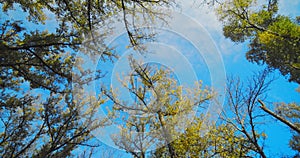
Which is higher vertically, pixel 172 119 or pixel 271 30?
pixel 271 30

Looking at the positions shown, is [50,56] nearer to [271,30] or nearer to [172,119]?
[172,119]

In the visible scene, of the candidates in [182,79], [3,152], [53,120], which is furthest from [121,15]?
[3,152]

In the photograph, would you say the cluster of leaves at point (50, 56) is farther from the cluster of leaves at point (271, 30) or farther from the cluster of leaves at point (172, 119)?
the cluster of leaves at point (271, 30)

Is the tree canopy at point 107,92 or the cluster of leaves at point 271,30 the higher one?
the cluster of leaves at point 271,30

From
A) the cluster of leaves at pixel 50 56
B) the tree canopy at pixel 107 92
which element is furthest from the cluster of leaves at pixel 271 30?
the cluster of leaves at pixel 50 56

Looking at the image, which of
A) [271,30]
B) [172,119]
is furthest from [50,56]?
[271,30]

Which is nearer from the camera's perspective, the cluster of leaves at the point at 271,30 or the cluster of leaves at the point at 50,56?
the cluster of leaves at the point at 50,56

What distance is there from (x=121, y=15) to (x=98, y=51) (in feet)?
3.33

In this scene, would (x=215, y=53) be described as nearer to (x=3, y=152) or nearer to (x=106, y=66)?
(x=106, y=66)

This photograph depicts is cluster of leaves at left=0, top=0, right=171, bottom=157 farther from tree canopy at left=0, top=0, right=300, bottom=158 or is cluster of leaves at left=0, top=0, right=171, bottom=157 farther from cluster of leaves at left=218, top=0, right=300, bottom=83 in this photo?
cluster of leaves at left=218, top=0, right=300, bottom=83

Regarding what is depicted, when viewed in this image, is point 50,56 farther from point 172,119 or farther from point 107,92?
point 172,119

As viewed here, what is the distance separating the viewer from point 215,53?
4.03 m

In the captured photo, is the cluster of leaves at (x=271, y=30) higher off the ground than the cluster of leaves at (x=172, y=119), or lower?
higher

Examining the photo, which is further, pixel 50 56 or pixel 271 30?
pixel 271 30
